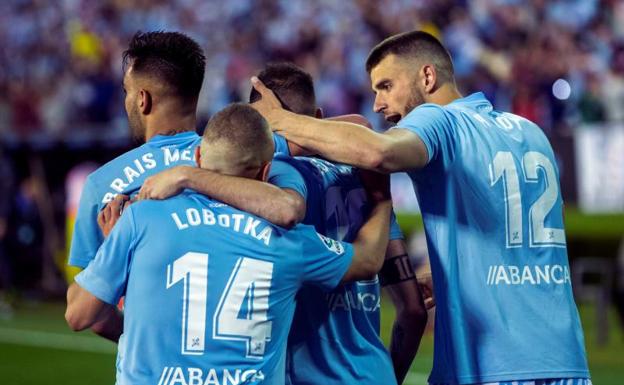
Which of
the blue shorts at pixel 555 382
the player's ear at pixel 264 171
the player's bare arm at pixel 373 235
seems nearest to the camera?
the player's ear at pixel 264 171

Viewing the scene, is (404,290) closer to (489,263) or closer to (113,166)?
(489,263)

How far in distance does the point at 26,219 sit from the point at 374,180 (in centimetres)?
1579

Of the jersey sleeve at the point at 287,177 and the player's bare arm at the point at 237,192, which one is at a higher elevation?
the jersey sleeve at the point at 287,177

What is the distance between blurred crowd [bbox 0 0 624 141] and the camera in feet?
53.5

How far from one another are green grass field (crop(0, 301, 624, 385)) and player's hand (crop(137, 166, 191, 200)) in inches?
269

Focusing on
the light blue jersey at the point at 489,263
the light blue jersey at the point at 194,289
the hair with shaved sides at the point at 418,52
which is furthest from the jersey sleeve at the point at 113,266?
the hair with shaved sides at the point at 418,52

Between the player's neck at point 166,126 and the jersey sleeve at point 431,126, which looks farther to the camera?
the player's neck at point 166,126

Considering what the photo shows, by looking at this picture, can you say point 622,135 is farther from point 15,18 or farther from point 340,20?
point 15,18

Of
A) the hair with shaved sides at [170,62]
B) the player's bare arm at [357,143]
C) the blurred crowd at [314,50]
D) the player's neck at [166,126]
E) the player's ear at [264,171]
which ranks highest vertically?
the blurred crowd at [314,50]

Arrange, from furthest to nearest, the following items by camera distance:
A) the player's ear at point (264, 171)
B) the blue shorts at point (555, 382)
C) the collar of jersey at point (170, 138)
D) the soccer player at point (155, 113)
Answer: the collar of jersey at point (170, 138) → the soccer player at point (155, 113) → the blue shorts at point (555, 382) → the player's ear at point (264, 171)

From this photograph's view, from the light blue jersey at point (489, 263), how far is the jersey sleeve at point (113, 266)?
122 centimetres

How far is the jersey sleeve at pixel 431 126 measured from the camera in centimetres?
455

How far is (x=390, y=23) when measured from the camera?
18.6 meters

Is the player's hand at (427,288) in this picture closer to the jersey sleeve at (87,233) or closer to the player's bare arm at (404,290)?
the player's bare arm at (404,290)
